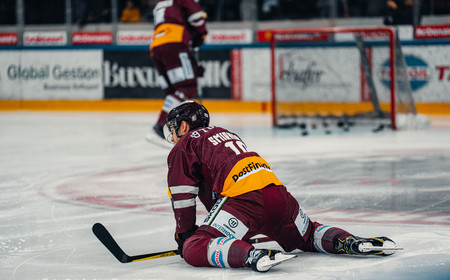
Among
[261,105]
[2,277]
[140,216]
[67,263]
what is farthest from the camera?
[261,105]

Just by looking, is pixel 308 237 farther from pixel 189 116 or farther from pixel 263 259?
pixel 189 116

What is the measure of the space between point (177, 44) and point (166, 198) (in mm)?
2900

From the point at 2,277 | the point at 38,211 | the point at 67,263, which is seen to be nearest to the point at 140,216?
the point at 38,211

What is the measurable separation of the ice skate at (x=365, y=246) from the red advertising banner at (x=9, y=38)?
41.0ft

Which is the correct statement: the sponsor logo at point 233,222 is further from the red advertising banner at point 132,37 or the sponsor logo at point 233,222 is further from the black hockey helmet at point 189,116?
the red advertising banner at point 132,37

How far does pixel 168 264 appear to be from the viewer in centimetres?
327

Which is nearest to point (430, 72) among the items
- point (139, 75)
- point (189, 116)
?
point (139, 75)

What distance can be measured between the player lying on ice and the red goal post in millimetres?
5771

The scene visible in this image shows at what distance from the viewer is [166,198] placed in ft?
16.1

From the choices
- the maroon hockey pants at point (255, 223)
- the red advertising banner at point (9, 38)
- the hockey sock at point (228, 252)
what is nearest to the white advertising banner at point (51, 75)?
A: the red advertising banner at point (9, 38)

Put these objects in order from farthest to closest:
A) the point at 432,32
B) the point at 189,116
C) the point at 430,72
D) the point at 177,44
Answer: the point at 432,32
the point at 430,72
the point at 177,44
the point at 189,116

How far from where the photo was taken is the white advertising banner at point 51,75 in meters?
12.2

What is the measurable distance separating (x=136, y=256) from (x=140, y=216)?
1.08 m

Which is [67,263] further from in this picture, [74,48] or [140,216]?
[74,48]
